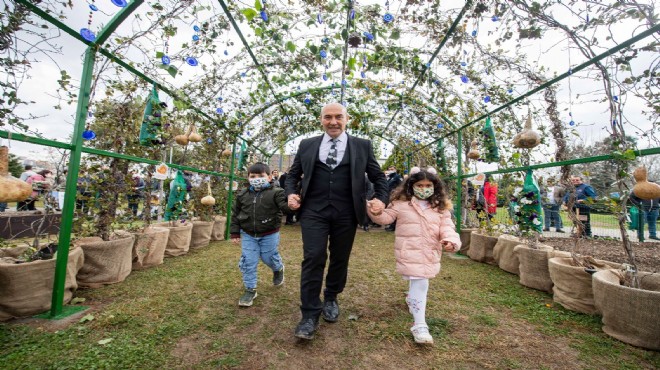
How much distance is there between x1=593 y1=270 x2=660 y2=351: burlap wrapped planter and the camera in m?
2.14

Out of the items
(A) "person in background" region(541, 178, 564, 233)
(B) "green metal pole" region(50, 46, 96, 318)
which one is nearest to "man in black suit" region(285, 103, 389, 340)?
(B) "green metal pole" region(50, 46, 96, 318)

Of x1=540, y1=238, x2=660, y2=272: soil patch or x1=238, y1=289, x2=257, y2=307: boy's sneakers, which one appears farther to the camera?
x1=540, y1=238, x2=660, y2=272: soil patch

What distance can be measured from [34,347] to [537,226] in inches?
196

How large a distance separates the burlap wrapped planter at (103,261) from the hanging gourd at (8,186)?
1.60 meters

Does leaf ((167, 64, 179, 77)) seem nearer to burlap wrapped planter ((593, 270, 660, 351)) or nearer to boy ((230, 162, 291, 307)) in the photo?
boy ((230, 162, 291, 307))

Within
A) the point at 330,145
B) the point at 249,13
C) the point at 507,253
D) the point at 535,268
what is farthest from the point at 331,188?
the point at 507,253

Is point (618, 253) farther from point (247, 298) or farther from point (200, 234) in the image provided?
point (200, 234)

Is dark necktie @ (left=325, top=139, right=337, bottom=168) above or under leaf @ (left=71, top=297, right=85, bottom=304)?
above

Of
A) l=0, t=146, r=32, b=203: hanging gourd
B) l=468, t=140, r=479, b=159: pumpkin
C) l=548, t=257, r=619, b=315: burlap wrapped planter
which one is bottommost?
l=548, t=257, r=619, b=315: burlap wrapped planter

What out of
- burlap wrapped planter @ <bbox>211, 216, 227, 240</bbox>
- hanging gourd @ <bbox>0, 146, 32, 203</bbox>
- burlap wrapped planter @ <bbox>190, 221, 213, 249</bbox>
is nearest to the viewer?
hanging gourd @ <bbox>0, 146, 32, 203</bbox>

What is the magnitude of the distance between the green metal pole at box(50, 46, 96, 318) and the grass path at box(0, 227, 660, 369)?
0.24 meters

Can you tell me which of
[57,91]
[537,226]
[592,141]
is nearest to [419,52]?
[592,141]

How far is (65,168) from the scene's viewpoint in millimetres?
2850

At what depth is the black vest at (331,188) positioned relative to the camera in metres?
2.36
